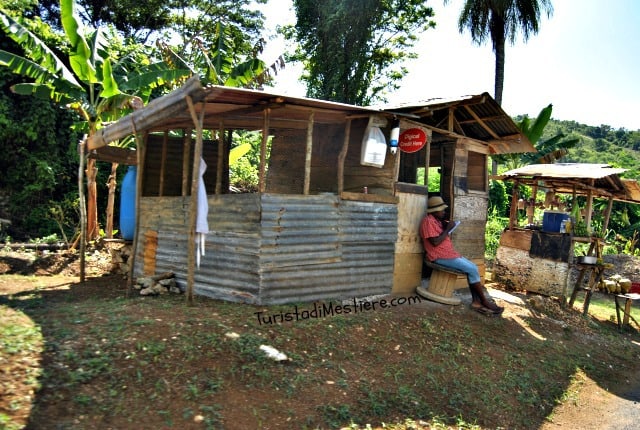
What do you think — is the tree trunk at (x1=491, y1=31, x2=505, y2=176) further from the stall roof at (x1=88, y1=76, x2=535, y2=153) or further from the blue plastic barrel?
the blue plastic barrel

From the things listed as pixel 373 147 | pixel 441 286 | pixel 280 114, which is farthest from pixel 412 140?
pixel 441 286

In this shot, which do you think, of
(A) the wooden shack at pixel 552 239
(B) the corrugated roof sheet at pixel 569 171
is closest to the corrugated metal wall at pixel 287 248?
(B) the corrugated roof sheet at pixel 569 171

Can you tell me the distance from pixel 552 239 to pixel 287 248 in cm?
679

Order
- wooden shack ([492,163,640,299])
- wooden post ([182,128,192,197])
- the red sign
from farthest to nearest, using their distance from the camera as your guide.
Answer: wooden shack ([492,163,640,299]) → the red sign → wooden post ([182,128,192,197])

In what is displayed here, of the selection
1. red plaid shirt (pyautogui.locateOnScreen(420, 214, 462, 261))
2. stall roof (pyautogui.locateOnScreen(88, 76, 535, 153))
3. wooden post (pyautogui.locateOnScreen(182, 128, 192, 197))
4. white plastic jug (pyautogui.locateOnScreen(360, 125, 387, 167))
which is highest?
stall roof (pyautogui.locateOnScreen(88, 76, 535, 153))

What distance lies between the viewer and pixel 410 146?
24.1 feet

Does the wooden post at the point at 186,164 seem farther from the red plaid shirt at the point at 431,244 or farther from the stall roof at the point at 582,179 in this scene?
the stall roof at the point at 582,179

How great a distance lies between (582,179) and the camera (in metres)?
9.52

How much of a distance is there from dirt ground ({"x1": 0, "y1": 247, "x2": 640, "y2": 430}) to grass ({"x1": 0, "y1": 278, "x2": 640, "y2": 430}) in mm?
65

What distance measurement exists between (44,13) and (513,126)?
62.0 ft

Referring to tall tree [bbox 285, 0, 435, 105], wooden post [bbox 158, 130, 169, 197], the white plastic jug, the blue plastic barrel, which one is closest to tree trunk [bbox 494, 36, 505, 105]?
tall tree [bbox 285, 0, 435, 105]

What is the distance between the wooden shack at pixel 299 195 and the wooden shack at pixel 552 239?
1314 millimetres

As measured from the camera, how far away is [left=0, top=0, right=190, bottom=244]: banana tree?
8336 millimetres

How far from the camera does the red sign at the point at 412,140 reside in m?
7.23
